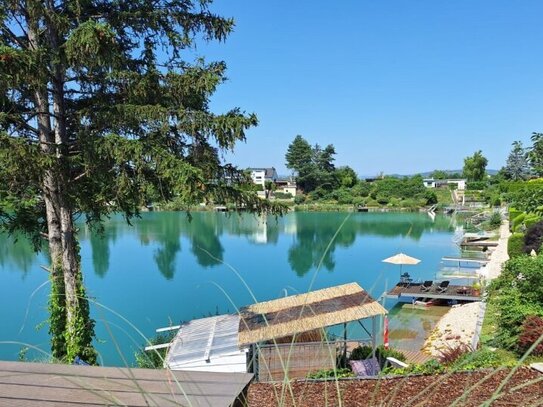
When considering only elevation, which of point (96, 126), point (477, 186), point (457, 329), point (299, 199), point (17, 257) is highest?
point (96, 126)

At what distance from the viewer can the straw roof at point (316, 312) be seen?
5.92 metres

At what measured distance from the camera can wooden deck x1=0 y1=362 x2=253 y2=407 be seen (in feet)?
4.87

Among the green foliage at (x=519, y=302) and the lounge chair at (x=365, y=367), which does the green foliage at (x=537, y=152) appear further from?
the lounge chair at (x=365, y=367)

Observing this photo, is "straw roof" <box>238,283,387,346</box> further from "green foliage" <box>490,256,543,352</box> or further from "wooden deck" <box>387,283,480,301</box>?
"wooden deck" <box>387,283,480,301</box>

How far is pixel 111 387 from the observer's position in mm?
Result: 1579

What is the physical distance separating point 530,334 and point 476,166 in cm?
6694

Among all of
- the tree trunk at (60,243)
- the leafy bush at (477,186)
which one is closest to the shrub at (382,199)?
the leafy bush at (477,186)

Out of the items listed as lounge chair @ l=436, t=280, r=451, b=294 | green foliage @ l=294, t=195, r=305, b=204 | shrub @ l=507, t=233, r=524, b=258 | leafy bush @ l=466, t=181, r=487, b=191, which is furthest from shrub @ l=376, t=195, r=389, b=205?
lounge chair @ l=436, t=280, r=451, b=294

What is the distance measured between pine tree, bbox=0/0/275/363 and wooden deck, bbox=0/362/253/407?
4.04m

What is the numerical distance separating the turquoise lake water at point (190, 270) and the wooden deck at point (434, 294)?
22.3 inches

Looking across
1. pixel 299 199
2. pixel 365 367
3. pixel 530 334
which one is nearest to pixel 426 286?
pixel 365 367

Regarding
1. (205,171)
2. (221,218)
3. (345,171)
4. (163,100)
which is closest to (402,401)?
(205,171)

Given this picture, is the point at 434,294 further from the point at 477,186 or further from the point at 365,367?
the point at 477,186

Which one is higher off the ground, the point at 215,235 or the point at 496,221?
the point at 496,221
